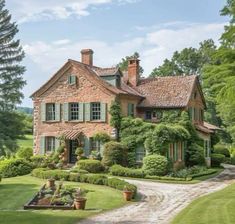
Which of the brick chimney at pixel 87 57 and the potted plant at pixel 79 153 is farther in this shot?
the brick chimney at pixel 87 57

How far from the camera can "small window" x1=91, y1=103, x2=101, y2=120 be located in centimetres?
3712

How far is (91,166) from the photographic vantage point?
33125 mm

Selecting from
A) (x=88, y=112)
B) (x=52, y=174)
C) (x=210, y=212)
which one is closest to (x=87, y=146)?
(x=88, y=112)

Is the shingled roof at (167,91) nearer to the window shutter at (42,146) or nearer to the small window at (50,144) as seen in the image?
the small window at (50,144)

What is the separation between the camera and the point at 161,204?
20750 mm

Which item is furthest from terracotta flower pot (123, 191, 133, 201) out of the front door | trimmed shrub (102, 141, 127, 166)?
the front door

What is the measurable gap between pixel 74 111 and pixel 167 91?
8.69m

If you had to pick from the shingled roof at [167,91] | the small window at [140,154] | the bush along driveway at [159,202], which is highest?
the shingled roof at [167,91]

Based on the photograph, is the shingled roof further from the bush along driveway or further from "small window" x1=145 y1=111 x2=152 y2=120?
the bush along driveway

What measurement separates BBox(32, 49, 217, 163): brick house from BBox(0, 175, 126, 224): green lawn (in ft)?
26.3

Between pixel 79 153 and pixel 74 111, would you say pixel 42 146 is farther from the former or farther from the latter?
pixel 79 153

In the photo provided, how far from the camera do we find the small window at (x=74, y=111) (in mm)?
38125

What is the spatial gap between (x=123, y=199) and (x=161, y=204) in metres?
2.04

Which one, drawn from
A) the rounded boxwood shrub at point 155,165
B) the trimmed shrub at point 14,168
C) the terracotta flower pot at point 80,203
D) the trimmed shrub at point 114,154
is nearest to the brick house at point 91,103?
the trimmed shrub at point 114,154
